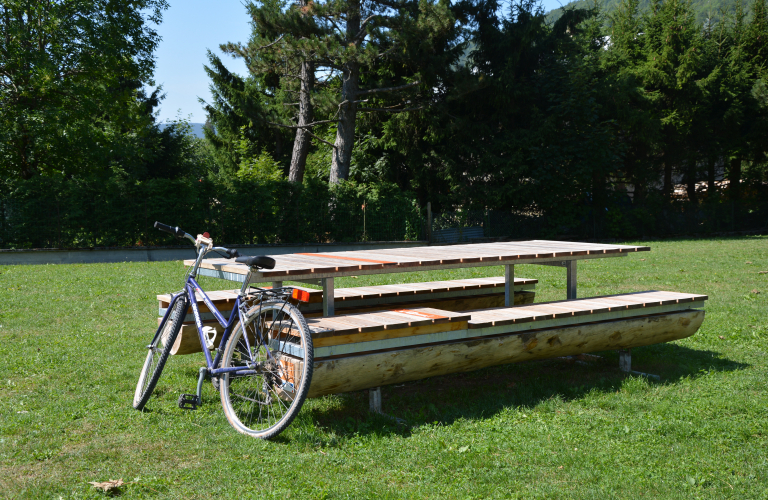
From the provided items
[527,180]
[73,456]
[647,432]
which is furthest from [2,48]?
[647,432]

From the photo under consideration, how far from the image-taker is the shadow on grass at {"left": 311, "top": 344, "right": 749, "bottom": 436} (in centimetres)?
464

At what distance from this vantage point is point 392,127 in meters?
25.8

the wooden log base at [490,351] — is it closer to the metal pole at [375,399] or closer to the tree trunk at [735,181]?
the metal pole at [375,399]

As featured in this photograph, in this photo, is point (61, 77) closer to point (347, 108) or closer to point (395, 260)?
point (347, 108)

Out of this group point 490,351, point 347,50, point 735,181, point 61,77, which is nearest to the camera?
point 490,351

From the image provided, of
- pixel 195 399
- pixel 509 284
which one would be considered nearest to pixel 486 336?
pixel 509 284

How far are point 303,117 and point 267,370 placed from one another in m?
22.0

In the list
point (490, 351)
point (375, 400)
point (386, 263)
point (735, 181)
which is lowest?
point (375, 400)

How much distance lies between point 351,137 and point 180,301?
19969 mm

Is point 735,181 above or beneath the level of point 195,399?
above

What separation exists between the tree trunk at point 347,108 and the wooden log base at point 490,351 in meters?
18.1

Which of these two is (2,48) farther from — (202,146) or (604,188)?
(202,146)

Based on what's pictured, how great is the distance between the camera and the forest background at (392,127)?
20891 millimetres

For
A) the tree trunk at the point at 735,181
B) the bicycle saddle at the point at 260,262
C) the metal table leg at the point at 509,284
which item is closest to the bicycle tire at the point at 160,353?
the bicycle saddle at the point at 260,262
